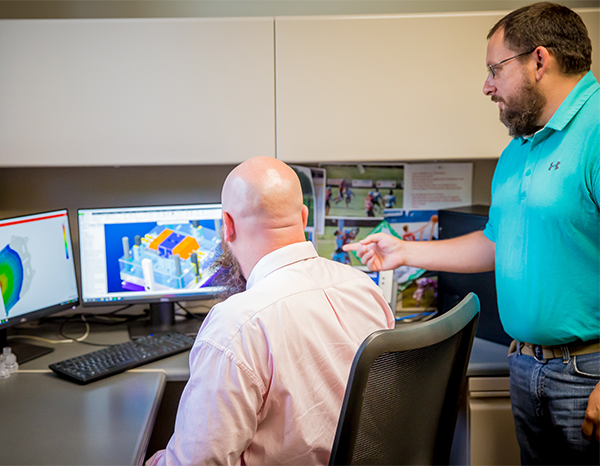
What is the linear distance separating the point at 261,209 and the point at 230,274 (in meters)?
0.24

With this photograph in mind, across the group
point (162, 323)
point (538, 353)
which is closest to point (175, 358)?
point (162, 323)

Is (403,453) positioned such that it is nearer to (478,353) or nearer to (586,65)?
(478,353)

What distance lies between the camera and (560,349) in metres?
1.38

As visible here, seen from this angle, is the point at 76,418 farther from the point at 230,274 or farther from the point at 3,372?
the point at 230,274

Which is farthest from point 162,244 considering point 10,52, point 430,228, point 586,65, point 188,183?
point 586,65

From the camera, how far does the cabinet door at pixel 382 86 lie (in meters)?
1.68

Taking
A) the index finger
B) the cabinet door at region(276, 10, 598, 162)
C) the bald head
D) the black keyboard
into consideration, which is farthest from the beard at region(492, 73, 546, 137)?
the black keyboard

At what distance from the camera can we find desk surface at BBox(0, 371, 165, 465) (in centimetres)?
116

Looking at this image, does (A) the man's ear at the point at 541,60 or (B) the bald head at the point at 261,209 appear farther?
(A) the man's ear at the point at 541,60

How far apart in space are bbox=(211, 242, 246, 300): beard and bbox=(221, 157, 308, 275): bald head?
0.23 feet

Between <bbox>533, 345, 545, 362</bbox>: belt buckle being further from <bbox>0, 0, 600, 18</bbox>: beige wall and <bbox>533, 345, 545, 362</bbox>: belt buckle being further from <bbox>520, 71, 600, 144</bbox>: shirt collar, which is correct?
<bbox>0, 0, 600, 18</bbox>: beige wall

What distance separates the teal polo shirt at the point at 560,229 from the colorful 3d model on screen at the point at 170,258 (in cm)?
101

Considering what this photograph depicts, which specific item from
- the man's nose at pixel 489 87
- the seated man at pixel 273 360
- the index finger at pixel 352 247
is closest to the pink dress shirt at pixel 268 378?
the seated man at pixel 273 360

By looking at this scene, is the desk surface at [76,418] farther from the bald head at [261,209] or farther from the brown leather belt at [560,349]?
the brown leather belt at [560,349]
